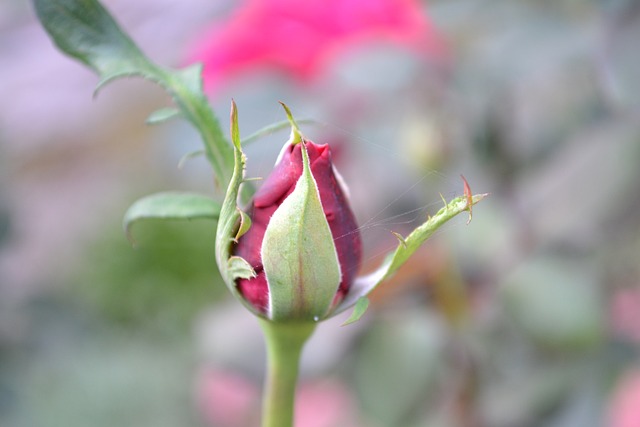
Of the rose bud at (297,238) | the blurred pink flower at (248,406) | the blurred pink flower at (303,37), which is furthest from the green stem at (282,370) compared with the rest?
the blurred pink flower at (248,406)

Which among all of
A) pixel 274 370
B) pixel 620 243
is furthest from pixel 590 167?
pixel 274 370

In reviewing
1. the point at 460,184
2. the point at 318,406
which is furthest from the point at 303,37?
the point at 318,406

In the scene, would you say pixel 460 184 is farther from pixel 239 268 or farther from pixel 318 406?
pixel 318 406

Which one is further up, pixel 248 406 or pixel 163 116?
pixel 248 406

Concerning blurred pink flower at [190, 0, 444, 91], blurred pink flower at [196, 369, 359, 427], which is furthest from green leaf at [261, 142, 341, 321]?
blurred pink flower at [196, 369, 359, 427]

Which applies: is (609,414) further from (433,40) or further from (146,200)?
(146,200)

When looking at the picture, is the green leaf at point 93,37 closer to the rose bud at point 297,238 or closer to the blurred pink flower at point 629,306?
the rose bud at point 297,238
